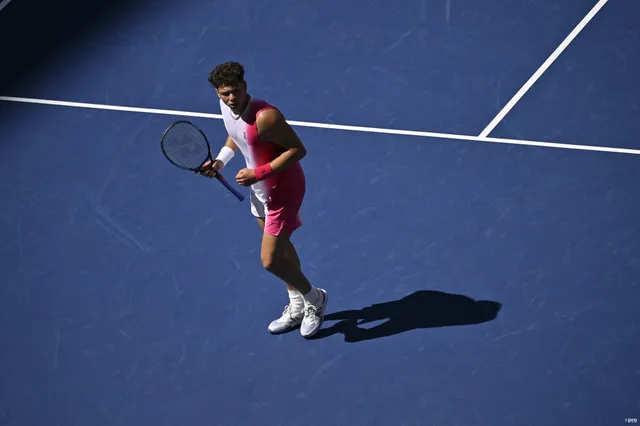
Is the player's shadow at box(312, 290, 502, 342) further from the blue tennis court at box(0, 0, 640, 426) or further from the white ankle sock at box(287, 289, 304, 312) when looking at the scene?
the white ankle sock at box(287, 289, 304, 312)

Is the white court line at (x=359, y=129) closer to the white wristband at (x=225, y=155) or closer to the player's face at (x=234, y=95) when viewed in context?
the white wristband at (x=225, y=155)

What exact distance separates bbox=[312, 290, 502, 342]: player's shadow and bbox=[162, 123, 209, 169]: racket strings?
155cm

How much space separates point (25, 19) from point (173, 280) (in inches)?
148

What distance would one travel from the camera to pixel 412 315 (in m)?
7.78

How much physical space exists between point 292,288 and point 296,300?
105 mm

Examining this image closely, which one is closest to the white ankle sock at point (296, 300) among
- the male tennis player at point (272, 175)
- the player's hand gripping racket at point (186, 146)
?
the male tennis player at point (272, 175)

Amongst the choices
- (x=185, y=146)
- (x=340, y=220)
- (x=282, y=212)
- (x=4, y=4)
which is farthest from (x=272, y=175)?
(x=4, y=4)

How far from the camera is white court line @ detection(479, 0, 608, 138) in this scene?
9062mm

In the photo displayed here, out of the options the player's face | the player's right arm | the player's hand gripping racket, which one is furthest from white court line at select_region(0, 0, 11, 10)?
the player's face

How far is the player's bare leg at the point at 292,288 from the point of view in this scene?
23.5ft

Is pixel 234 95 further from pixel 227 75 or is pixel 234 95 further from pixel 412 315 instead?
pixel 412 315

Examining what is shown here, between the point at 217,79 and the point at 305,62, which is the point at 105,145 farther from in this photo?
Result: the point at 217,79

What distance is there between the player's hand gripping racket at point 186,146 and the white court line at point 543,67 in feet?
9.01

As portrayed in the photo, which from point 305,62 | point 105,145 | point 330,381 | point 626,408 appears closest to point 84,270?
point 105,145
